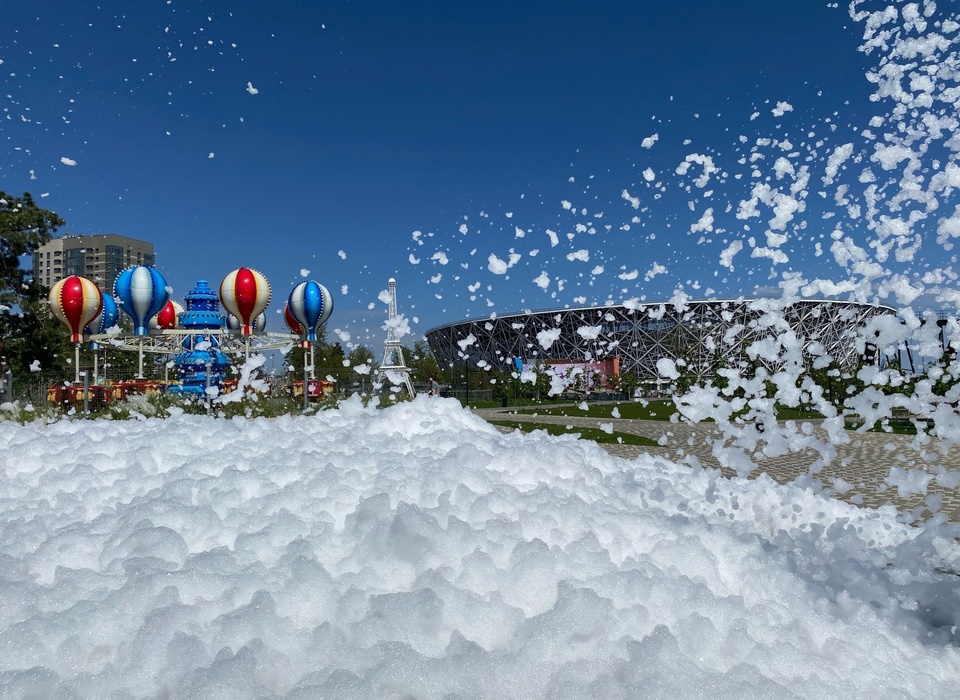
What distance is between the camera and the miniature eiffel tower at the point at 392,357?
68.2ft

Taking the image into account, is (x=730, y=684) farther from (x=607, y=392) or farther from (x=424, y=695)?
(x=607, y=392)

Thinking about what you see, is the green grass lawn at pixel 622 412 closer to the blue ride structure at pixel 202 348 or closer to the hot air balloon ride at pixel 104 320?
the blue ride structure at pixel 202 348

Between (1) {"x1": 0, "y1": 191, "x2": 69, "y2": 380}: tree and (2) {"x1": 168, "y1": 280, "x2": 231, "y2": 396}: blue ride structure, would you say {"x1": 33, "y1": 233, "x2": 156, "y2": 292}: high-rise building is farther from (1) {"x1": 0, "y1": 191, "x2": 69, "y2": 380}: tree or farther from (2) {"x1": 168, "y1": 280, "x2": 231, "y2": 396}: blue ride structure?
(2) {"x1": 168, "y1": 280, "x2": 231, "y2": 396}: blue ride structure

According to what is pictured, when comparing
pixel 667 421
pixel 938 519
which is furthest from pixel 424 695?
→ pixel 667 421

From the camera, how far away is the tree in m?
29.6

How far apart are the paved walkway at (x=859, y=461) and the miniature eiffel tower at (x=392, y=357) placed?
8160mm

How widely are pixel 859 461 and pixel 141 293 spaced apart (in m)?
18.3

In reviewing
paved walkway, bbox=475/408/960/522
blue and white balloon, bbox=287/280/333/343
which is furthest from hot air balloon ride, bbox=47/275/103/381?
paved walkway, bbox=475/408/960/522

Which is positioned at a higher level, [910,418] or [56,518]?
[56,518]

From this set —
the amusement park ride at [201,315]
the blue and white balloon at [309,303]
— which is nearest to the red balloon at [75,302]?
the amusement park ride at [201,315]

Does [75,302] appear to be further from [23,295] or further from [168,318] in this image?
[23,295]

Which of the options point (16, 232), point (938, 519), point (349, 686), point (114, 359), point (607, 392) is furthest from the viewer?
point (607, 392)

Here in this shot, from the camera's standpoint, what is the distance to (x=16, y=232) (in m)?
30.0

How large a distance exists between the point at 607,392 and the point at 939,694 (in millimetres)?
49705
